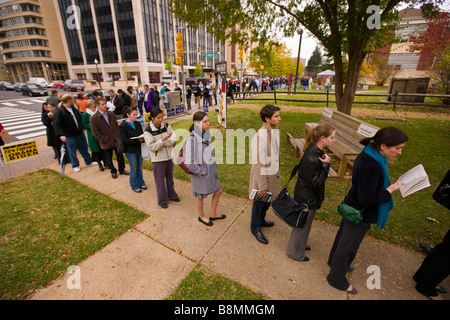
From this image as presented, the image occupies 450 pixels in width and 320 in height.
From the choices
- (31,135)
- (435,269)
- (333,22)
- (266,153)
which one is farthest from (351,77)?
(31,135)

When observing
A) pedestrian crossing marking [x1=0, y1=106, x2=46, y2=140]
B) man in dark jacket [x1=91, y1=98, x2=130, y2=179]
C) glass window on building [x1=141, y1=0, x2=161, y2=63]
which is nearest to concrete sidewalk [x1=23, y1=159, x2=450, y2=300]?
man in dark jacket [x1=91, y1=98, x2=130, y2=179]

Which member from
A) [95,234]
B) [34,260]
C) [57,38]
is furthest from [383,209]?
[57,38]

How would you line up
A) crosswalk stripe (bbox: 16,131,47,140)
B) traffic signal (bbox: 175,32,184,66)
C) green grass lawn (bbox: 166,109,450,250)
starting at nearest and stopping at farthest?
green grass lawn (bbox: 166,109,450,250), crosswalk stripe (bbox: 16,131,47,140), traffic signal (bbox: 175,32,184,66)

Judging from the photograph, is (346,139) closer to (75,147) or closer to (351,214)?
(351,214)

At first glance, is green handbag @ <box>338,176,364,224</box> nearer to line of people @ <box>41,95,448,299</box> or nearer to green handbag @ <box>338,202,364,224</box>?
green handbag @ <box>338,202,364,224</box>

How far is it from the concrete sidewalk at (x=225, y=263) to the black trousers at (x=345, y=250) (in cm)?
13

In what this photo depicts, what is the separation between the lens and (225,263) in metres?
3.02

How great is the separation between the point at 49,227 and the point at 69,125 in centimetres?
309

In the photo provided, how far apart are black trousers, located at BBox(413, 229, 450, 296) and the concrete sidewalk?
5.5 inches

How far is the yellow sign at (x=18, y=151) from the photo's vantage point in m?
5.30

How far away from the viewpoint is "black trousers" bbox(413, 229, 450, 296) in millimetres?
2377

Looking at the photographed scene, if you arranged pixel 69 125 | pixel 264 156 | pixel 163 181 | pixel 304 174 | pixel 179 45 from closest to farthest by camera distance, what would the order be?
1. pixel 304 174
2. pixel 264 156
3. pixel 163 181
4. pixel 69 125
5. pixel 179 45

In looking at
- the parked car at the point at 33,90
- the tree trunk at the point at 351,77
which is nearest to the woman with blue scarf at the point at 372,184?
the tree trunk at the point at 351,77

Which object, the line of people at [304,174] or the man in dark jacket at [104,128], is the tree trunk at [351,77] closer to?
the line of people at [304,174]
